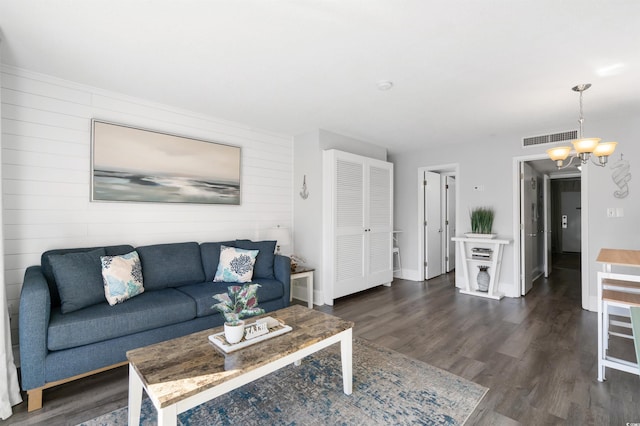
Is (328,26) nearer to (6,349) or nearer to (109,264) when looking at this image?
(109,264)

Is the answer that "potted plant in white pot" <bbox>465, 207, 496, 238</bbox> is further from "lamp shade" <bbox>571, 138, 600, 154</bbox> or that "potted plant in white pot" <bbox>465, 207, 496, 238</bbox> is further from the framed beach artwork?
the framed beach artwork

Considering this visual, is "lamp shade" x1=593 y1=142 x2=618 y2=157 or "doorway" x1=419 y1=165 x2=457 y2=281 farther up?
"lamp shade" x1=593 y1=142 x2=618 y2=157

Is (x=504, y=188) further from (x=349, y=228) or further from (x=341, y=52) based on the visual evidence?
(x=341, y=52)

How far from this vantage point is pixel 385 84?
2.77 meters

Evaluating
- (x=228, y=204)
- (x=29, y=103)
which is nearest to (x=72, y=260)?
(x=29, y=103)

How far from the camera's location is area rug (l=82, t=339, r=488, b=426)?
71.9 inches

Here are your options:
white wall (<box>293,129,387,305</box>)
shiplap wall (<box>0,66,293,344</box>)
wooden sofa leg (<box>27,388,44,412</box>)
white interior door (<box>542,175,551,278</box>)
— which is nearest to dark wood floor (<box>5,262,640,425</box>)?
wooden sofa leg (<box>27,388,44,412</box>)

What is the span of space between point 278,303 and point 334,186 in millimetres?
1683

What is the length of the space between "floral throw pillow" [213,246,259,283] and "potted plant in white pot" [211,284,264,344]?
1.32 metres

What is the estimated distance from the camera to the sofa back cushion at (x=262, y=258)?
3475mm

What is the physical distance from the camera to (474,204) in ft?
16.3

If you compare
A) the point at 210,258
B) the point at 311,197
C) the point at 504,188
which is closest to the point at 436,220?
the point at 504,188

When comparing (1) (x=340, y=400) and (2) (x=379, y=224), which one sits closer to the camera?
(1) (x=340, y=400)

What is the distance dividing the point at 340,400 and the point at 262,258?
1.84 meters
